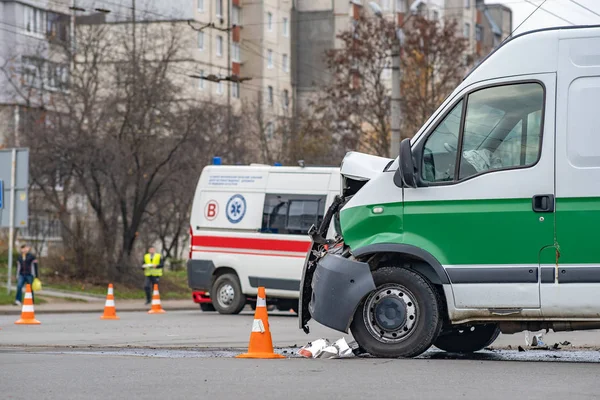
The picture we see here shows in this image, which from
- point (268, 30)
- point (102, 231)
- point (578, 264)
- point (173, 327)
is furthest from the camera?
point (268, 30)

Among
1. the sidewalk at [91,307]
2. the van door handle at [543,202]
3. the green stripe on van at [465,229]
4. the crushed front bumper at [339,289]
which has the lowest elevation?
the sidewalk at [91,307]

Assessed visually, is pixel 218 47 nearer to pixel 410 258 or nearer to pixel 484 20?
pixel 484 20

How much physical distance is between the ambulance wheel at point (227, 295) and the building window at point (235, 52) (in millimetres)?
50808

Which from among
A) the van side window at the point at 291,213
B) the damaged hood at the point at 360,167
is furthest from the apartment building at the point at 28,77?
the damaged hood at the point at 360,167

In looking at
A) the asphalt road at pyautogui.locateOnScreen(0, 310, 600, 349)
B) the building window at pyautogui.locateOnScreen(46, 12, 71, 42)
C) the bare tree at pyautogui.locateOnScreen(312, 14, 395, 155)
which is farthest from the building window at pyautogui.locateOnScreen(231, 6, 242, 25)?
the asphalt road at pyautogui.locateOnScreen(0, 310, 600, 349)

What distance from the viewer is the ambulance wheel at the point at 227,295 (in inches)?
1020

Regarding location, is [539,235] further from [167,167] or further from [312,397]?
[167,167]

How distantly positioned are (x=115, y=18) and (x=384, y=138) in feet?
34.5

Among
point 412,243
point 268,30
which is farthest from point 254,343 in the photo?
point 268,30

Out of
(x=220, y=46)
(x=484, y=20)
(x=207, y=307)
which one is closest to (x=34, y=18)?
(x=220, y=46)

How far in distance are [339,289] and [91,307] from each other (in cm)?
1960

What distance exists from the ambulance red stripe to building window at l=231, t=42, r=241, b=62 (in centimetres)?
5047

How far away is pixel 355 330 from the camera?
470 inches

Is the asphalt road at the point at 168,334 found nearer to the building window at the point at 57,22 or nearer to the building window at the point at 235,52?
the building window at the point at 57,22
